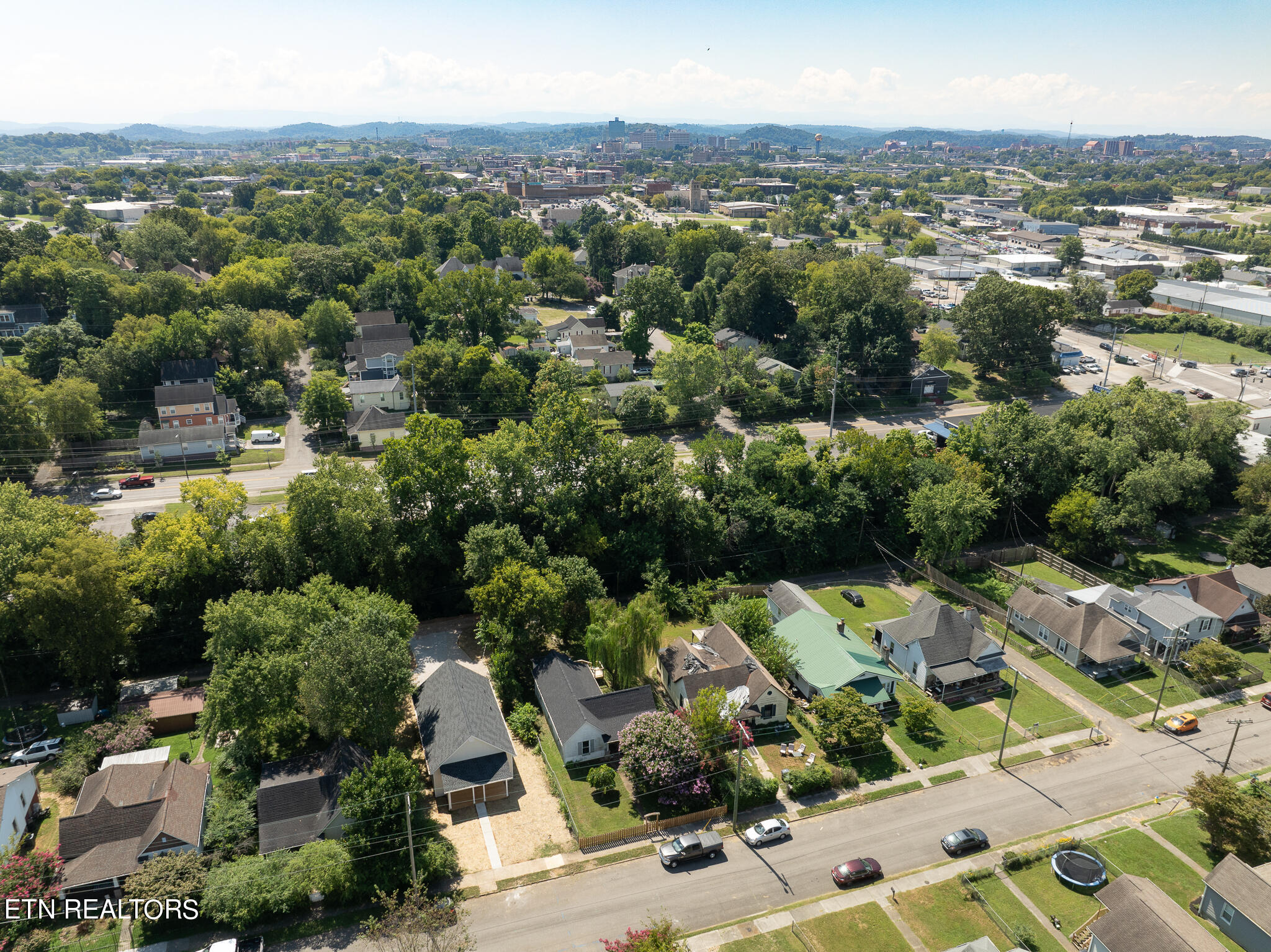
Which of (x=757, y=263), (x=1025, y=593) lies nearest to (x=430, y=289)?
(x=757, y=263)

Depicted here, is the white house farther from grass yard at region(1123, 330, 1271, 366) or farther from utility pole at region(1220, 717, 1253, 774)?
grass yard at region(1123, 330, 1271, 366)

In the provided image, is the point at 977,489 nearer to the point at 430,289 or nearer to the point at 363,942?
the point at 363,942

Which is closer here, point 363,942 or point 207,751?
point 363,942

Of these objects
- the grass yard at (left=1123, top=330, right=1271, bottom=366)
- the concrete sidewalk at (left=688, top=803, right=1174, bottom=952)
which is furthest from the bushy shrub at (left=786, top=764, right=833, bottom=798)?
the grass yard at (left=1123, top=330, right=1271, bottom=366)

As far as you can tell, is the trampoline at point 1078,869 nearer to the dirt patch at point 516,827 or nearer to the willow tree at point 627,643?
the willow tree at point 627,643

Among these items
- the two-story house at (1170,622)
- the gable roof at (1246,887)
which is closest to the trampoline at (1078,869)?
the gable roof at (1246,887)
